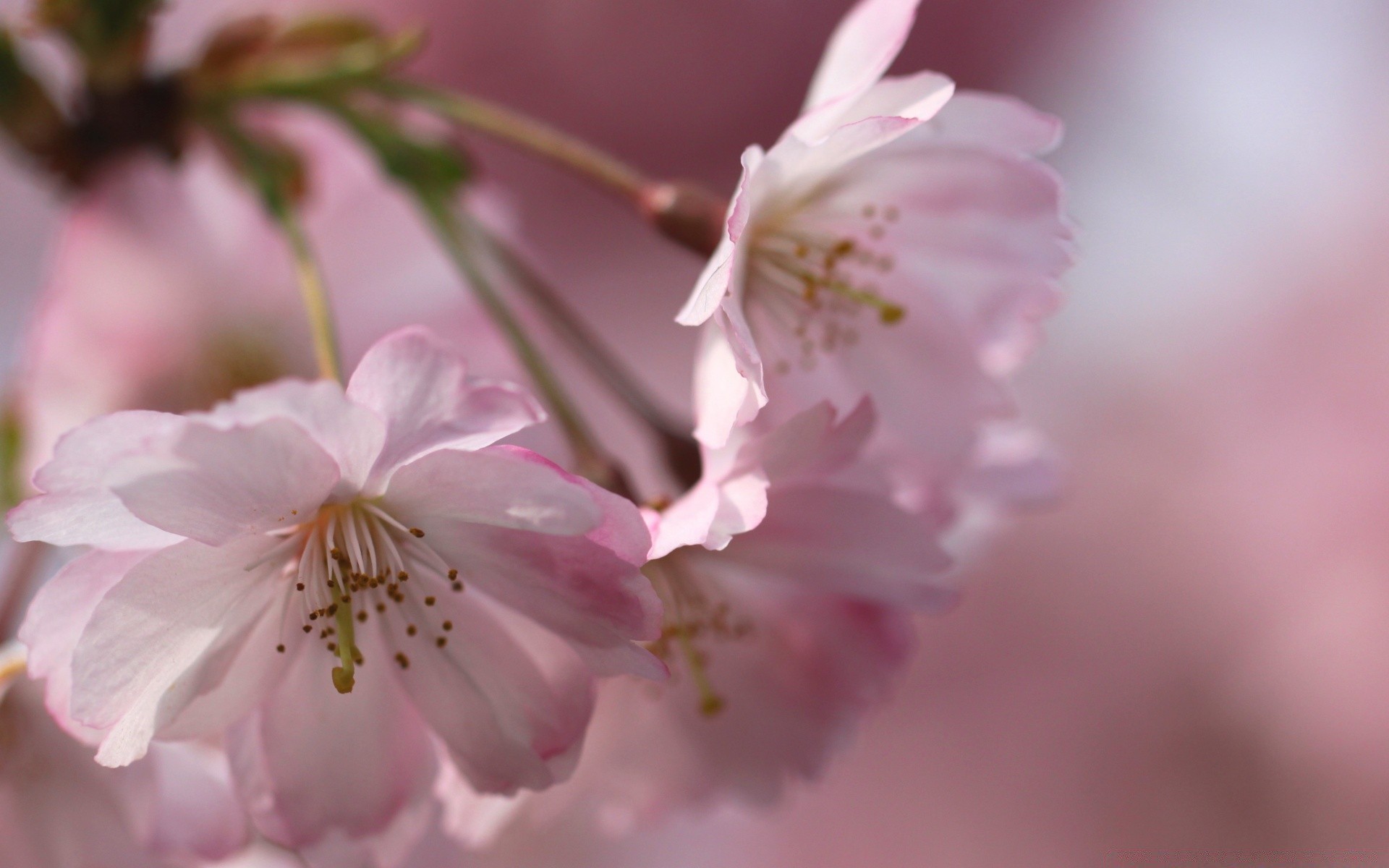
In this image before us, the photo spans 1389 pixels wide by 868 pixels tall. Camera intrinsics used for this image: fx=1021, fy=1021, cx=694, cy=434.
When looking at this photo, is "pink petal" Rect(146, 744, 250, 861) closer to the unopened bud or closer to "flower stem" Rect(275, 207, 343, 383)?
"flower stem" Rect(275, 207, 343, 383)

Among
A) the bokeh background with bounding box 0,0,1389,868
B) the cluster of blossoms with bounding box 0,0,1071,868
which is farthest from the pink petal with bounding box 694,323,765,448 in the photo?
the bokeh background with bounding box 0,0,1389,868

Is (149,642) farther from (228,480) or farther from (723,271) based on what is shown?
(723,271)

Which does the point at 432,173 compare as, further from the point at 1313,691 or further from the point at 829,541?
the point at 1313,691

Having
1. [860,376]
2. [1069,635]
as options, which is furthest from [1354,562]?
[860,376]

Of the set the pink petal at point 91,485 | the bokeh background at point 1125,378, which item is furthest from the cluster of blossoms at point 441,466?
the bokeh background at point 1125,378

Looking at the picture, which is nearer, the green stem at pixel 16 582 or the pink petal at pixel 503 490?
the pink petal at pixel 503 490

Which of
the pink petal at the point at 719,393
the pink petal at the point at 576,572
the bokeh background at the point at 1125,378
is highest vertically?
the pink petal at the point at 719,393

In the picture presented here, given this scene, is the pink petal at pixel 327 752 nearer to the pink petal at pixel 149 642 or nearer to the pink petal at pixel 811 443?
the pink petal at pixel 149 642
